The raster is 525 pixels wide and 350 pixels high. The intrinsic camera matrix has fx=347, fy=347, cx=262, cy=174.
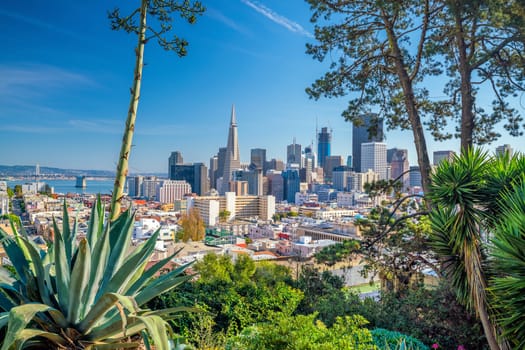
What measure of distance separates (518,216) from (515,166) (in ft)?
3.25

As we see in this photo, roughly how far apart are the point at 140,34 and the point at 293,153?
145 meters

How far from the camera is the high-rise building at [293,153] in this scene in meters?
143

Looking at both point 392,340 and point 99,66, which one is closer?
point 392,340

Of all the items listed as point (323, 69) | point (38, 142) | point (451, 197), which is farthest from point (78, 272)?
point (38, 142)

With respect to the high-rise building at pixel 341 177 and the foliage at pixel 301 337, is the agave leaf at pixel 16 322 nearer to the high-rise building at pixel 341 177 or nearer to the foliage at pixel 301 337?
the foliage at pixel 301 337

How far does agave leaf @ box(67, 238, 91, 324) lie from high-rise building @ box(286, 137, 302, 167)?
140m

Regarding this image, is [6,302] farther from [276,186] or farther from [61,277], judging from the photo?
[276,186]

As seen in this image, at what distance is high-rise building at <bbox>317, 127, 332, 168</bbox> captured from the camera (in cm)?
14000

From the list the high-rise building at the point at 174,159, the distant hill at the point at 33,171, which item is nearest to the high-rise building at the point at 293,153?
the high-rise building at the point at 174,159

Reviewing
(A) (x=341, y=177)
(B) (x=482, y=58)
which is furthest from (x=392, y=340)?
(A) (x=341, y=177)

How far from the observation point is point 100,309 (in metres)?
1.24

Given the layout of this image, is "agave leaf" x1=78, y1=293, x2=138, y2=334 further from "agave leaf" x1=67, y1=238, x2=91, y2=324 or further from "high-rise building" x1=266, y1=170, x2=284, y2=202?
"high-rise building" x1=266, y1=170, x2=284, y2=202

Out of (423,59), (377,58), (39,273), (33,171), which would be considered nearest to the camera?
(39,273)

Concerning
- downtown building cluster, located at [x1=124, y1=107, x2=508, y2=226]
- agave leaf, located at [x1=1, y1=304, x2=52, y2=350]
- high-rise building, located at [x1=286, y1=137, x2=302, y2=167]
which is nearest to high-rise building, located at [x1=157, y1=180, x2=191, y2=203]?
downtown building cluster, located at [x1=124, y1=107, x2=508, y2=226]
